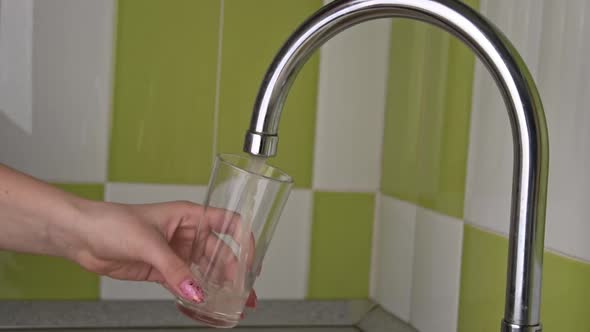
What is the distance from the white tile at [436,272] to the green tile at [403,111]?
0.06 meters

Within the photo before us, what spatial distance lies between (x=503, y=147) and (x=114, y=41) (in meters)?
0.51

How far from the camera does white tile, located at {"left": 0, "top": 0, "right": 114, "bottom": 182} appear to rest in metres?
0.98

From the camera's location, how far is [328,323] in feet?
3.54

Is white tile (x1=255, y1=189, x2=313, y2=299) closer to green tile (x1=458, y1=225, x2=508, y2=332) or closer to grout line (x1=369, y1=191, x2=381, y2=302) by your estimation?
grout line (x1=369, y1=191, x2=381, y2=302)

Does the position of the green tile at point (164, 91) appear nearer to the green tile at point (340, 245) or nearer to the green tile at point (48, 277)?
the green tile at point (48, 277)

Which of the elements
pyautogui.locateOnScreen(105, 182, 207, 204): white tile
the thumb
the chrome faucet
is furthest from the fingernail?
pyautogui.locateOnScreen(105, 182, 207, 204): white tile

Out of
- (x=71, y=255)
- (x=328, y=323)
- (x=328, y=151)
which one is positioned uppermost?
(x=328, y=151)

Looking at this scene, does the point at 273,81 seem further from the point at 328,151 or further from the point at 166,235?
the point at 328,151

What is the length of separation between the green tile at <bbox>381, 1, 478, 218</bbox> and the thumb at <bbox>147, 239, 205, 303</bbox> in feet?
1.15

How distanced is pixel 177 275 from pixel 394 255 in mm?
461

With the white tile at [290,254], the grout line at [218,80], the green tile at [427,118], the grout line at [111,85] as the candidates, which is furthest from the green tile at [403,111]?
the grout line at [111,85]

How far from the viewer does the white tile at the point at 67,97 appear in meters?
0.98

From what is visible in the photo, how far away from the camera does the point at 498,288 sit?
776mm

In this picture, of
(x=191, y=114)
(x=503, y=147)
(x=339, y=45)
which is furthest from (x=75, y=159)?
(x=503, y=147)
